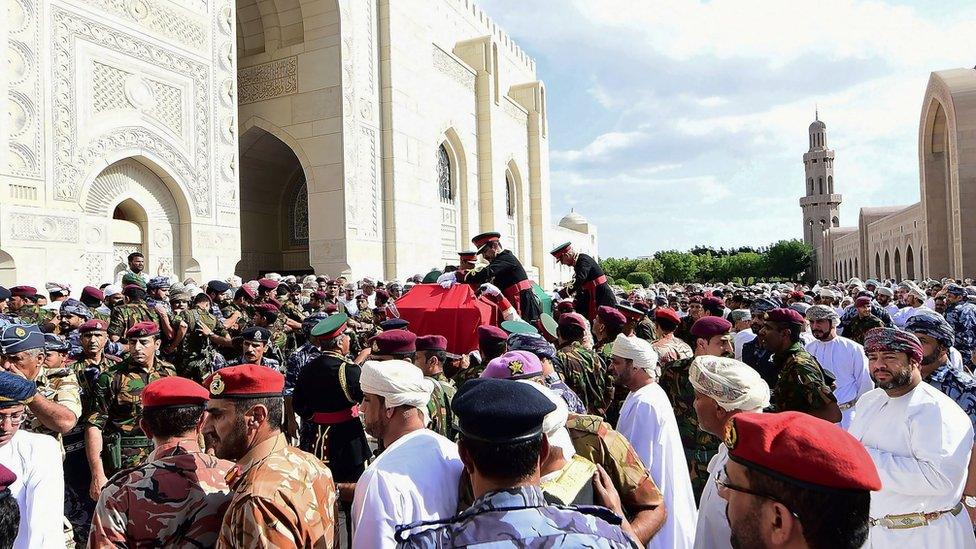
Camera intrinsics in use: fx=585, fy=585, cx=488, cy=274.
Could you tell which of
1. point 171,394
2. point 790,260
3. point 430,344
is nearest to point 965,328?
point 430,344

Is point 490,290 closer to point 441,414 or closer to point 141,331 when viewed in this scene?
point 441,414

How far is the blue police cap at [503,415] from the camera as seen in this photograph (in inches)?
58.2

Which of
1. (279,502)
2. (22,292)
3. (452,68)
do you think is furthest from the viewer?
(452,68)

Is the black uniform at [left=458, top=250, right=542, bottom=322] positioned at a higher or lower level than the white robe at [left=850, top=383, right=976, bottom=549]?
higher

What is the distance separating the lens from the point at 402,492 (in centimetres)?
190

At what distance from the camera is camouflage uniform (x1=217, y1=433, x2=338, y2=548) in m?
1.70

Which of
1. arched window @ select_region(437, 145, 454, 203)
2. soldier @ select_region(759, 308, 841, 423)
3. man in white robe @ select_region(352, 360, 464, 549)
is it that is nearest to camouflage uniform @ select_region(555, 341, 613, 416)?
soldier @ select_region(759, 308, 841, 423)

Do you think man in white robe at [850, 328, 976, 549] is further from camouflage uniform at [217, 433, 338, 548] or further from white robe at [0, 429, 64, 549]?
white robe at [0, 429, 64, 549]

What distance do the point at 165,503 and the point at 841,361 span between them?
16.5 feet

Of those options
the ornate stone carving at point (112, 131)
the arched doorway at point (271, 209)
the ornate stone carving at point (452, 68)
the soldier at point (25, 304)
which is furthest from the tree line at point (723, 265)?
the soldier at point (25, 304)

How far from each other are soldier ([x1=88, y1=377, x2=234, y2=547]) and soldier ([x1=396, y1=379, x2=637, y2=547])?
0.88m

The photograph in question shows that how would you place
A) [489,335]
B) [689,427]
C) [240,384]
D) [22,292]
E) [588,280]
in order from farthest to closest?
[588,280]
[22,292]
[489,335]
[689,427]
[240,384]

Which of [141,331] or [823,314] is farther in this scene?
[823,314]

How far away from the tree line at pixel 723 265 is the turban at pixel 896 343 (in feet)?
179
